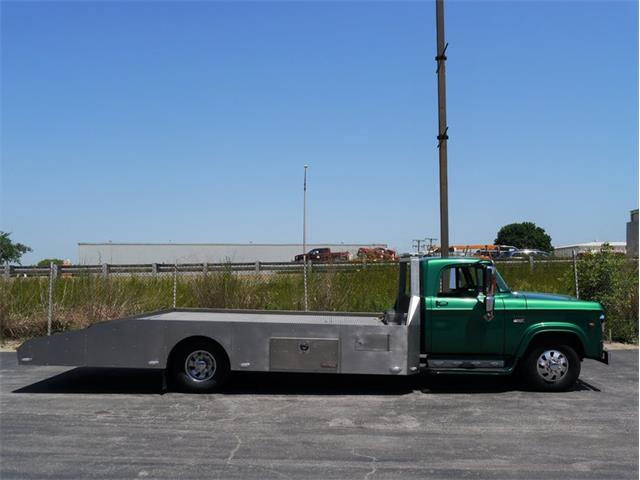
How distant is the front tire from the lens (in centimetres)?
871

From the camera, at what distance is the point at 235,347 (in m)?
8.53

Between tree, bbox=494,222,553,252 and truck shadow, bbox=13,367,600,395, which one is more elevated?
tree, bbox=494,222,553,252

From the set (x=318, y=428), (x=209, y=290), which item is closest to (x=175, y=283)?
(x=209, y=290)

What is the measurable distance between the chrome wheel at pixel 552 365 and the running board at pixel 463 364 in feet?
1.94

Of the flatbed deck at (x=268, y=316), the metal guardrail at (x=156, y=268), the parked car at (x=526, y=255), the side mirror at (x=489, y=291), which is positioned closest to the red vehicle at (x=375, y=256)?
the metal guardrail at (x=156, y=268)

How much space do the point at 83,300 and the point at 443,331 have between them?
9190mm

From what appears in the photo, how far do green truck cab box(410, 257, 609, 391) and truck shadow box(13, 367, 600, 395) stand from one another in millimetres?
489

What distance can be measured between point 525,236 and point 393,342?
92896 mm

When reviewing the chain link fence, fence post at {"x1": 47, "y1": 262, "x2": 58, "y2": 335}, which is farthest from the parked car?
fence post at {"x1": 47, "y1": 262, "x2": 58, "y2": 335}

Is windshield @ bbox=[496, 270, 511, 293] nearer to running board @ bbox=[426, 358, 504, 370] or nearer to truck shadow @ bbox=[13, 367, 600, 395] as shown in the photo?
running board @ bbox=[426, 358, 504, 370]

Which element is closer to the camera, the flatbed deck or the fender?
the fender

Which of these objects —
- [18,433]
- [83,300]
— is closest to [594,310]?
[18,433]

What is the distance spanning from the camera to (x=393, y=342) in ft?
27.7

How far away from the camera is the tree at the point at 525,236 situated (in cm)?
9556
